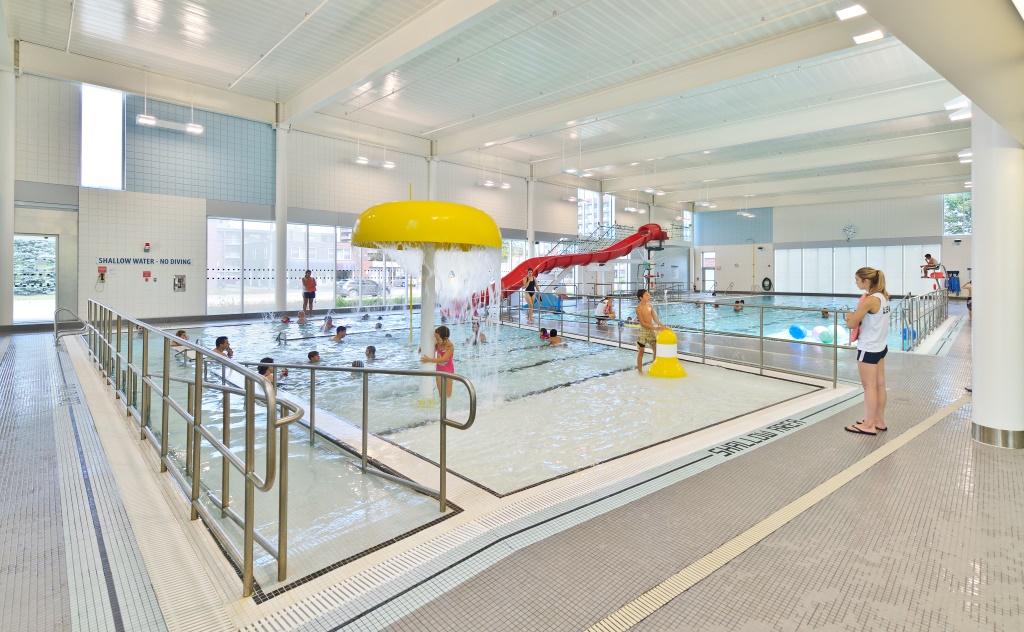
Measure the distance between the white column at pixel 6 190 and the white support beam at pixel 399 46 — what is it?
228 inches

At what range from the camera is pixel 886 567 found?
222 centimetres

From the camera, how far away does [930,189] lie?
982 inches

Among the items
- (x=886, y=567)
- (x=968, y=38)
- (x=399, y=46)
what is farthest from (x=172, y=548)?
(x=399, y=46)

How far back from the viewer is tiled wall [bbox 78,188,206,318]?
1235 cm

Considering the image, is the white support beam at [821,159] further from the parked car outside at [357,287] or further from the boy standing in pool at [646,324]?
the boy standing in pool at [646,324]

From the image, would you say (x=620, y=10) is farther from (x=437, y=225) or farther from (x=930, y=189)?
(x=930, y=189)

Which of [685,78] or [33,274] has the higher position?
[685,78]

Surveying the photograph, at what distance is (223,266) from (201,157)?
3.03m

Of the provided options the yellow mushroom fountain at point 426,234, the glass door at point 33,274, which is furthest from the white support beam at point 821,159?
the glass door at point 33,274

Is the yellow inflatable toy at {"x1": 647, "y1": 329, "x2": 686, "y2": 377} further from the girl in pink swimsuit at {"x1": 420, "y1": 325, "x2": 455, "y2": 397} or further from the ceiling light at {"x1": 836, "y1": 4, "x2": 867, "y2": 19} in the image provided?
the ceiling light at {"x1": 836, "y1": 4, "x2": 867, "y2": 19}

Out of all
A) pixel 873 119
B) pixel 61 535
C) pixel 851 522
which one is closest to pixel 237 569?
pixel 61 535

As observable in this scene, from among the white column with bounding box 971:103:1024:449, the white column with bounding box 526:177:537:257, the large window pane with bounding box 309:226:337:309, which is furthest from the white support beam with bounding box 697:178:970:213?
the white column with bounding box 971:103:1024:449

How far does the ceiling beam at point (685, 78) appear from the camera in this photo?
975cm

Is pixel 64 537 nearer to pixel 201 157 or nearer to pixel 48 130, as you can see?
pixel 48 130
